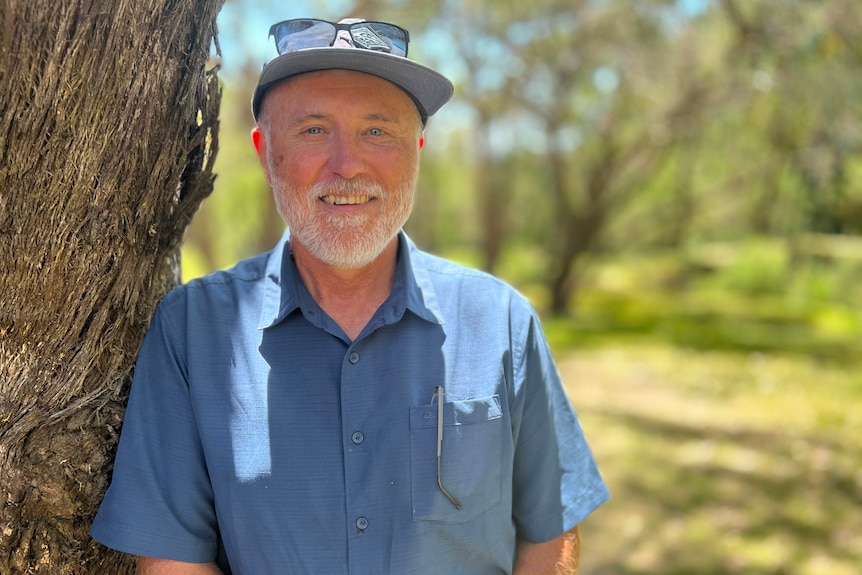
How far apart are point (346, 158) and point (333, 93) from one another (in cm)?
16

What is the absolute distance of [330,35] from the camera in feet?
6.30

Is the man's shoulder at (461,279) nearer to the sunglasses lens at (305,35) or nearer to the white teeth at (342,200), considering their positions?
the white teeth at (342,200)

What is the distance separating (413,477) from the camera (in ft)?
5.97

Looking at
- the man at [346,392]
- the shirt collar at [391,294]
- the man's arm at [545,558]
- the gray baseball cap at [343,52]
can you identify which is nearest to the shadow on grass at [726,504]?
the man's arm at [545,558]

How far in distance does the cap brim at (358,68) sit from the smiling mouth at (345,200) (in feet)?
1.00

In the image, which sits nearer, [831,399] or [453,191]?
[831,399]

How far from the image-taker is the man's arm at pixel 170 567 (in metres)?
1.75

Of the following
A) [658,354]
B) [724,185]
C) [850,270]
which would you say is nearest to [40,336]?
[658,354]

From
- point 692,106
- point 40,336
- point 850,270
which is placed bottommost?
point 850,270

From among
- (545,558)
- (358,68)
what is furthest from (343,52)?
(545,558)

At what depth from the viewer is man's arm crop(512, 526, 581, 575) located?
2043 millimetres

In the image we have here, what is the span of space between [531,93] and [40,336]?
12084 millimetres

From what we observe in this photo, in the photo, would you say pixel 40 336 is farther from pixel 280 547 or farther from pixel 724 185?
pixel 724 185

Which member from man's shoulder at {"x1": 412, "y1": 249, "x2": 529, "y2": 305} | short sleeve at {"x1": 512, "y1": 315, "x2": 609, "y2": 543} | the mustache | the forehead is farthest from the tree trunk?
short sleeve at {"x1": 512, "y1": 315, "x2": 609, "y2": 543}
